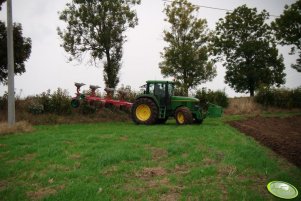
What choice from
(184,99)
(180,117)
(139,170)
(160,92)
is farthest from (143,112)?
(139,170)

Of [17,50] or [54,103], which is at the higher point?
[17,50]

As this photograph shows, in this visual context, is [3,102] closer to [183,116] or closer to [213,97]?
[183,116]

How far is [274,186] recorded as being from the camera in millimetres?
5980

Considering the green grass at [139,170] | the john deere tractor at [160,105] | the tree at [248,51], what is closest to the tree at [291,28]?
the tree at [248,51]

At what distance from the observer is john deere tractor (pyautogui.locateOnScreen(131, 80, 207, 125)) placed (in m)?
16.5

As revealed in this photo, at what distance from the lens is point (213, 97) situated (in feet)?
85.0

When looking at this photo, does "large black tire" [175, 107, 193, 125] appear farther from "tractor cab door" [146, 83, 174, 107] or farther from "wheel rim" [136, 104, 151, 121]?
"wheel rim" [136, 104, 151, 121]

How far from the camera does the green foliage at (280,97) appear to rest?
27422 millimetres

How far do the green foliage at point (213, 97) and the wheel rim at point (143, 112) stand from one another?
837 centimetres

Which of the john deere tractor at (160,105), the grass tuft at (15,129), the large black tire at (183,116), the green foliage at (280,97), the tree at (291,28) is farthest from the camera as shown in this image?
the tree at (291,28)

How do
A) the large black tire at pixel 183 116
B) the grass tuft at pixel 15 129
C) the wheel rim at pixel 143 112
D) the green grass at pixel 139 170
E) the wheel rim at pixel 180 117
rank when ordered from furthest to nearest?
the wheel rim at pixel 143 112 < the wheel rim at pixel 180 117 < the large black tire at pixel 183 116 < the grass tuft at pixel 15 129 < the green grass at pixel 139 170

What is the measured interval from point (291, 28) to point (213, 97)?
15120mm

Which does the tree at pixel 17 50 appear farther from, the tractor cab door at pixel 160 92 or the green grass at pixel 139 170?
the green grass at pixel 139 170

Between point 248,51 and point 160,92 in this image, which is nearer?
point 160,92
